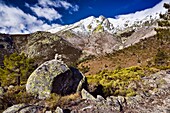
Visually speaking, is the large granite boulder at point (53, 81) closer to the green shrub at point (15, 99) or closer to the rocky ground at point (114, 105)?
the green shrub at point (15, 99)

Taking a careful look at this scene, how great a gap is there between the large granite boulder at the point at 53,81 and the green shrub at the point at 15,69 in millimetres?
12550

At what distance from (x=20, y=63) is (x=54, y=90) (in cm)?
1461

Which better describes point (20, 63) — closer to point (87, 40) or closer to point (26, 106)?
point (26, 106)

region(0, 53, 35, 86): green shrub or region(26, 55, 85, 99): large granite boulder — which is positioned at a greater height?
region(0, 53, 35, 86): green shrub

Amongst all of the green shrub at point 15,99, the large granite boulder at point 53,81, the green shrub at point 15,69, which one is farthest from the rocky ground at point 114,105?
the green shrub at point 15,69

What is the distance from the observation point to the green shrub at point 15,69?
3130 centimetres

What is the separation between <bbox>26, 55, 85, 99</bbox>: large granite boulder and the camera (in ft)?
60.6

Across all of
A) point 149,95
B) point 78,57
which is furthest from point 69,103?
point 78,57

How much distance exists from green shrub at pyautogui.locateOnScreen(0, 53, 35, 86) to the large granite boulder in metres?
12.6

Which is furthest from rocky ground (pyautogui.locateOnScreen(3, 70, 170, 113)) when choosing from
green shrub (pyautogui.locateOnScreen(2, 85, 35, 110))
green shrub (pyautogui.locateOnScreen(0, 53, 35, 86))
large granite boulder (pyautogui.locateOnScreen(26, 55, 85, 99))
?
green shrub (pyautogui.locateOnScreen(0, 53, 35, 86))

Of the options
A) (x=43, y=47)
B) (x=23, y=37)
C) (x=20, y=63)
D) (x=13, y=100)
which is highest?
(x=23, y=37)

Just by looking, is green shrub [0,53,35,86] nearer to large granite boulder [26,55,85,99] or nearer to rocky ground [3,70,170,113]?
large granite boulder [26,55,85,99]

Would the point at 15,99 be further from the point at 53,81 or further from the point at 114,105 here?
the point at 114,105

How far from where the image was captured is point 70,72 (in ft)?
65.8
